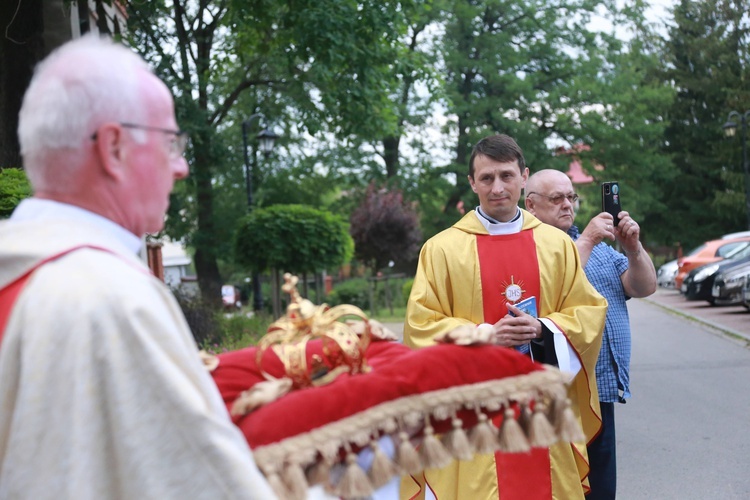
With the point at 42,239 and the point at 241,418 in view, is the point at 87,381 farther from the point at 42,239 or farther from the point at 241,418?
the point at 241,418

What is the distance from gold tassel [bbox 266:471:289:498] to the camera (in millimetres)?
1952

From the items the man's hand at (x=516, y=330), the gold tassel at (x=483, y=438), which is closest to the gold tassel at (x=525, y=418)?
the gold tassel at (x=483, y=438)

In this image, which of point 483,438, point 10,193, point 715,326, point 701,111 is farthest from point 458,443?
point 701,111

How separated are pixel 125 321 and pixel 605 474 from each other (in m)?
3.78

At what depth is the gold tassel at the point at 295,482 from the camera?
1.99 m

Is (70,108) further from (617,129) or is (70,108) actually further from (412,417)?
(617,129)

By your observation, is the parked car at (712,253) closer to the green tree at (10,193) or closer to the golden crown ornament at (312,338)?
the green tree at (10,193)

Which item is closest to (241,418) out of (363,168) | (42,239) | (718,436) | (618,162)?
(42,239)

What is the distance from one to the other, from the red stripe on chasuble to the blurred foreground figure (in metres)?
2.79

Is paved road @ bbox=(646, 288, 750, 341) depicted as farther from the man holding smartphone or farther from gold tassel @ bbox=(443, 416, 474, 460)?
gold tassel @ bbox=(443, 416, 474, 460)

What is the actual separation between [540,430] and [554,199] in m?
2.96

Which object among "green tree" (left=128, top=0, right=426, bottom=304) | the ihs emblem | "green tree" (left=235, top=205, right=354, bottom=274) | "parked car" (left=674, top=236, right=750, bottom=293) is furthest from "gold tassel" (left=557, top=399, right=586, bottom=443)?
"parked car" (left=674, top=236, right=750, bottom=293)

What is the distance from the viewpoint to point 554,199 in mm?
5273

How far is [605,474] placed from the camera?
4.96 m
